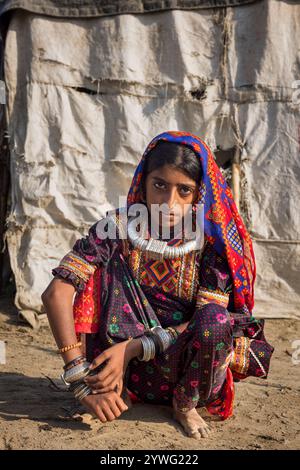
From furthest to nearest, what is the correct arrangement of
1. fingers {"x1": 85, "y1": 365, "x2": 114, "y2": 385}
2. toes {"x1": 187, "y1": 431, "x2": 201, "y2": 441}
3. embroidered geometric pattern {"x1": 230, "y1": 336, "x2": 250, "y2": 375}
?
embroidered geometric pattern {"x1": 230, "y1": 336, "x2": 250, "y2": 375}
toes {"x1": 187, "y1": 431, "x2": 201, "y2": 441}
fingers {"x1": 85, "y1": 365, "x2": 114, "y2": 385}

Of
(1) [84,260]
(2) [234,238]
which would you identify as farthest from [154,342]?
(2) [234,238]

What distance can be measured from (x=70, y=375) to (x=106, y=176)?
2634mm

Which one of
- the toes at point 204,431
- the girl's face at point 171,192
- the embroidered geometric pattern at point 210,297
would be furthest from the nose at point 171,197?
the toes at point 204,431

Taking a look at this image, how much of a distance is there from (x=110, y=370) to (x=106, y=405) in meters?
0.12

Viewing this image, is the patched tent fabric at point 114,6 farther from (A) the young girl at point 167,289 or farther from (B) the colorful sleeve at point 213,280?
(B) the colorful sleeve at point 213,280

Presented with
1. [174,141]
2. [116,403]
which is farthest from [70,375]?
[174,141]

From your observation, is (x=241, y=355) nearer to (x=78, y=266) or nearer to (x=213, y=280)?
(x=213, y=280)

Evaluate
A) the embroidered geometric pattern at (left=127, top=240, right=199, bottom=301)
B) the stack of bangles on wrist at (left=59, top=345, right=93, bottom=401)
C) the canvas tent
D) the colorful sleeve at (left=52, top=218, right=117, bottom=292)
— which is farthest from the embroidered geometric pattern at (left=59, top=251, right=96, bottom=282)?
the canvas tent

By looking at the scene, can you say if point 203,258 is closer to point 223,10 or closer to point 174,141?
point 174,141

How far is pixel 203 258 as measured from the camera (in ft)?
7.62

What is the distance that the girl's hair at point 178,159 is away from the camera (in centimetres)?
223

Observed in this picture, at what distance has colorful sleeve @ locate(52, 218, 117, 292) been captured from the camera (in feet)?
7.07

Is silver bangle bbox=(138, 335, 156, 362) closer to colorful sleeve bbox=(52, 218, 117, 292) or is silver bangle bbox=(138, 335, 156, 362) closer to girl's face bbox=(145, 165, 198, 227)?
colorful sleeve bbox=(52, 218, 117, 292)

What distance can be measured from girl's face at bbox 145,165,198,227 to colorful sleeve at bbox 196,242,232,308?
0.60 feet
